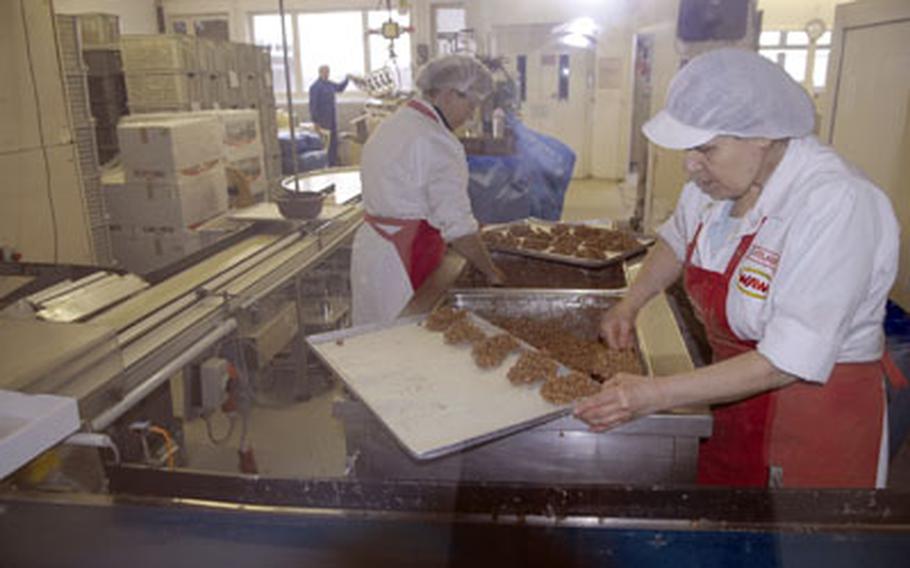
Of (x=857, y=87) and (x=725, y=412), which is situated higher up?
(x=857, y=87)

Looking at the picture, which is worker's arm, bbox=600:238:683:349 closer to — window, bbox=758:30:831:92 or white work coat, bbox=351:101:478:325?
white work coat, bbox=351:101:478:325

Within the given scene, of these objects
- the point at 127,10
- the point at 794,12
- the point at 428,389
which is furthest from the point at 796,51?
the point at 127,10

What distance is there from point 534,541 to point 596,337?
4.04 feet

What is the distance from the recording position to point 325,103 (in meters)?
8.42

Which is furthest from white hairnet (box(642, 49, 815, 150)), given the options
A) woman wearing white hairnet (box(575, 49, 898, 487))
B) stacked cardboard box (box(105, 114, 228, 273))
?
stacked cardboard box (box(105, 114, 228, 273))

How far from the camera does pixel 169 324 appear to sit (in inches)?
73.5

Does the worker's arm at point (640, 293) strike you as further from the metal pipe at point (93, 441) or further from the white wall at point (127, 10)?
the white wall at point (127, 10)

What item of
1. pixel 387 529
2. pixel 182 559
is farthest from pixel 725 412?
pixel 182 559

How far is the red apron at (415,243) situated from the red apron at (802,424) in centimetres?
121

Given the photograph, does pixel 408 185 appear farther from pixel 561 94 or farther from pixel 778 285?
pixel 561 94

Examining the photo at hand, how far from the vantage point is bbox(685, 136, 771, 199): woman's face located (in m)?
1.15

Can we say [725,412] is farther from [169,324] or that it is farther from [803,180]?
[169,324]

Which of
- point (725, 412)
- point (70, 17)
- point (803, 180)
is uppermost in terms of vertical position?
point (70, 17)

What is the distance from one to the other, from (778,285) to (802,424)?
327mm
